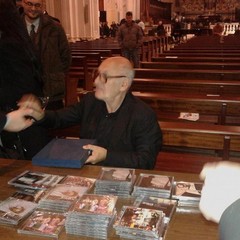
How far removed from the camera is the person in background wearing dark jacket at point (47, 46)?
329cm

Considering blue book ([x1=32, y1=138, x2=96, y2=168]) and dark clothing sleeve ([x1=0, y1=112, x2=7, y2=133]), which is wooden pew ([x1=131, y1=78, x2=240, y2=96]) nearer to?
blue book ([x1=32, y1=138, x2=96, y2=168])

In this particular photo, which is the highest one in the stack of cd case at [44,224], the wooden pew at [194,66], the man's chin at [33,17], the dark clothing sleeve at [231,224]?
the man's chin at [33,17]

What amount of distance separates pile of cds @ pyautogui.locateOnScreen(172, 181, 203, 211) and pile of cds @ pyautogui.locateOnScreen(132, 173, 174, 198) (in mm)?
37

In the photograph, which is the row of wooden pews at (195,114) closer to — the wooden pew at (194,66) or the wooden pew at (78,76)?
the wooden pew at (194,66)

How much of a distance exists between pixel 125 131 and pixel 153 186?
0.75 meters

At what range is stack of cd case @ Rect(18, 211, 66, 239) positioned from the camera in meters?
1.29

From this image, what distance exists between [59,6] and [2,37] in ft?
35.9

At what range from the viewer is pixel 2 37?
270cm

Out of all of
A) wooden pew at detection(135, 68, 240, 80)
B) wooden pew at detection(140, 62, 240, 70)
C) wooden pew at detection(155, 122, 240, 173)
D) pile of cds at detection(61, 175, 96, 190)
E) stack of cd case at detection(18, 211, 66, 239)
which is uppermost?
wooden pew at detection(140, 62, 240, 70)

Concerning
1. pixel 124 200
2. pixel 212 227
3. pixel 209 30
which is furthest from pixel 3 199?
pixel 209 30

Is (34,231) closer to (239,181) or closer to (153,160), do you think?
(239,181)

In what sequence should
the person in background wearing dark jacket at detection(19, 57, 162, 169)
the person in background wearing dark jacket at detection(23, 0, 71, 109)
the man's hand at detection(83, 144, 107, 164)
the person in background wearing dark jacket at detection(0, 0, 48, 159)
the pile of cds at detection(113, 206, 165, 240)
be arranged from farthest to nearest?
1. the person in background wearing dark jacket at detection(23, 0, 71, 109)
2. the person in background wearing dark jacket at detection(0, 0, 48, 159)
3. the person in background wearing dark jacket at detection(19, 57, 162, 169)
4. the man's hand at detection(83, 144, 107, 164)
5. the pile of cds at detection(113, 206, 165, 240)

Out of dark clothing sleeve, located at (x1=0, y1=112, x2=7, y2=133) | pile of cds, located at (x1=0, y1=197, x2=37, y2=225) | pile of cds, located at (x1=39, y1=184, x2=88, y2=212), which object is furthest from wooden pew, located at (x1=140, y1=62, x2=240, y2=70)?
pile of cds, located at (x1=0, y1=197, x2=37, y2=225)

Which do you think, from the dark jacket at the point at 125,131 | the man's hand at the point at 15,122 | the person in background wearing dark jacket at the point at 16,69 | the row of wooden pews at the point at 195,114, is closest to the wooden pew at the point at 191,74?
the row of wooden pews at the point at 195,114
